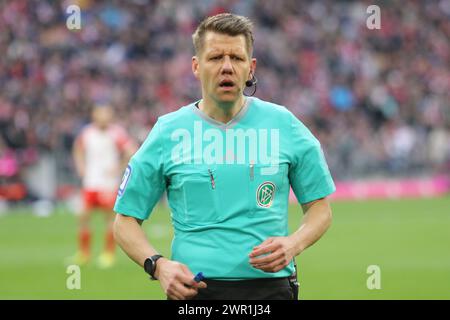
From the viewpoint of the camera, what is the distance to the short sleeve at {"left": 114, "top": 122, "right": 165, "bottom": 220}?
451 cm

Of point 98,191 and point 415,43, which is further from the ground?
point 415,43

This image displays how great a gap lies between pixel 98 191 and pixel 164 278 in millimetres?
10770

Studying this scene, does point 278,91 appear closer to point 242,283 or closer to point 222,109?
point 222,109

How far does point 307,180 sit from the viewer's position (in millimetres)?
4562

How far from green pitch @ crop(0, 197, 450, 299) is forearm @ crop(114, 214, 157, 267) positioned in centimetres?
620

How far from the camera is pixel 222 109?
178 inches

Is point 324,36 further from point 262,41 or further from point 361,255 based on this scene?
point 361,255

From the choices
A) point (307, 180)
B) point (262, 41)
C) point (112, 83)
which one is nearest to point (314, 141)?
point (307, 180)

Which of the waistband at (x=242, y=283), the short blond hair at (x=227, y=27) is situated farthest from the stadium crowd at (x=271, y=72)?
the waistband at (x=242, y=283)

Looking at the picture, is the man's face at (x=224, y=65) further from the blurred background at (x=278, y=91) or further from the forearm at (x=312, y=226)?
the blurred background at (x=278, y=91)

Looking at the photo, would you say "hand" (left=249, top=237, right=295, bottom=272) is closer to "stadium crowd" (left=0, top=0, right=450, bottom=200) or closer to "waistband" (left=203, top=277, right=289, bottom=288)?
"waistband" (left=203, top=277, right=289, bottom=288)

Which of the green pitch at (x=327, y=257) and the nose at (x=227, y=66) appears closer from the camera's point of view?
the nose at (x=227, y=66)

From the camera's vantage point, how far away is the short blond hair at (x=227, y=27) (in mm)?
4445

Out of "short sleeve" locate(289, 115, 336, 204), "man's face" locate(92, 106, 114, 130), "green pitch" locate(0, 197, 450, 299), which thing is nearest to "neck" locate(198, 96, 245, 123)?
A: "short sleeve" locate(289, 115, 336, 204)
